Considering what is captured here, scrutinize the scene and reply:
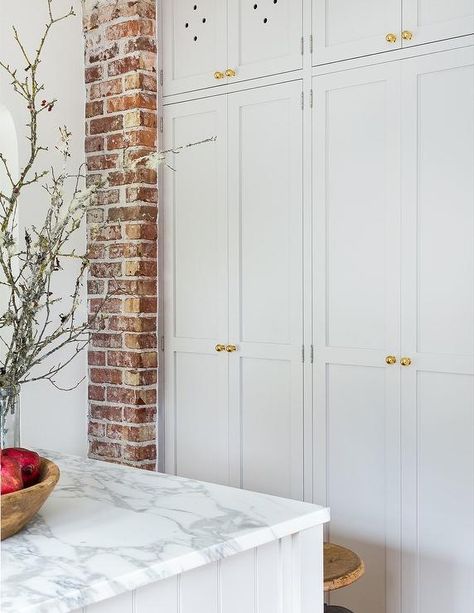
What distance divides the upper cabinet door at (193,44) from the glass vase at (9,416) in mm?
1987

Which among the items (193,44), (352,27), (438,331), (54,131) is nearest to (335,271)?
(438,331)

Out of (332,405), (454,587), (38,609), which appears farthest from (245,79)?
(38,609)

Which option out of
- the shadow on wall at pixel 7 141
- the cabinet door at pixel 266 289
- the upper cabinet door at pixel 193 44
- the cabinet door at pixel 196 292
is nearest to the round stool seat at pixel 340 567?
the cabinet door at pixel 266 289

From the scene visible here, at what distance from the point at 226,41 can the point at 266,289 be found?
96 centimetres

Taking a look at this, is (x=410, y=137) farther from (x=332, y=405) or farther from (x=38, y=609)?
(x=38, y=609)

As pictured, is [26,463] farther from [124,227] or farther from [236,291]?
[124,227]

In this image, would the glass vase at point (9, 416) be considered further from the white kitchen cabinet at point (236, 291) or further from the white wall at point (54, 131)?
the white wall at point (54, 131)

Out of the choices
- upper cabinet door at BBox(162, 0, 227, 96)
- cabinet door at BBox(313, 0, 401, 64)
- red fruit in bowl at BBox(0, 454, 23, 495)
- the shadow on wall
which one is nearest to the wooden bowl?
red fruit in bowl at BBox(0, 454, 23, 495)

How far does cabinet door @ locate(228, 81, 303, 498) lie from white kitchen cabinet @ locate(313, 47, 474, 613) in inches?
4.0

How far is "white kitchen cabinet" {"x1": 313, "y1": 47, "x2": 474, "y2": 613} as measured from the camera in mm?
2410

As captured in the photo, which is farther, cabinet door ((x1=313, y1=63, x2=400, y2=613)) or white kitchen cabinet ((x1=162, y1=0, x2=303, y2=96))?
white kitchen cabinet ((x1=162, y1=0, x2=303, y2=96))

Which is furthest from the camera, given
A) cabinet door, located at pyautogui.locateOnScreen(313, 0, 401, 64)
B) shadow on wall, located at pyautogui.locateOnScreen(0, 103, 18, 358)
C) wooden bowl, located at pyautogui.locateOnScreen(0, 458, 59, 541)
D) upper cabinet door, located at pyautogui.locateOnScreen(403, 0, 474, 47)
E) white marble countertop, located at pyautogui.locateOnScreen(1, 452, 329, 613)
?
cabinet door, located at pyautogui.locateOnScreen(313, 0, 401, 64)

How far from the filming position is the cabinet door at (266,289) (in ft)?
9.20

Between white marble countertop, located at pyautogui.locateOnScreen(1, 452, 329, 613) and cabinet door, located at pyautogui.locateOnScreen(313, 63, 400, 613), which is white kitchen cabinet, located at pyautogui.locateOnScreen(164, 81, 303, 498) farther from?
white marble countertop, located at pyautogui.locateOnScreen(1, 452, 329, 613)
